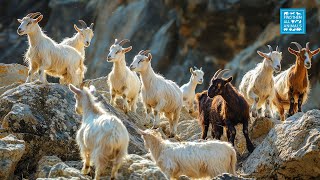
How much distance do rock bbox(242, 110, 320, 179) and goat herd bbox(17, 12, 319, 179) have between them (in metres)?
0.55

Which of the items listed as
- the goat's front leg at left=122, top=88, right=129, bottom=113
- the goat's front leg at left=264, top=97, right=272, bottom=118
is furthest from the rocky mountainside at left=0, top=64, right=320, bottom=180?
the goat's front leg at left=122, top=88, right=129, bottom=113

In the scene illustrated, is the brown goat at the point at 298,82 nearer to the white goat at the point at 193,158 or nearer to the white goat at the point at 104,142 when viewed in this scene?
the white goat at the point at 193,158

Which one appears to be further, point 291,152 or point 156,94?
point 156,94

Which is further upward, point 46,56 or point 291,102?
point 46,56

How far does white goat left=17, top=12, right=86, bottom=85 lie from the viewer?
11.2m

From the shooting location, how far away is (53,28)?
23344mm

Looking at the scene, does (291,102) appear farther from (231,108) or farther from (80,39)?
(80,39)

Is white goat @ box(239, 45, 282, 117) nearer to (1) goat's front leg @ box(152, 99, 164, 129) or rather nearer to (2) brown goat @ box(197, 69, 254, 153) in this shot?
(2) brown goat @ box(197, 69, 254, 153)

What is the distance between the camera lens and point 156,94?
39.4 ft

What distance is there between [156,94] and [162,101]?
0.17 meters

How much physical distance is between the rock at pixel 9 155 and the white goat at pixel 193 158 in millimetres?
1662

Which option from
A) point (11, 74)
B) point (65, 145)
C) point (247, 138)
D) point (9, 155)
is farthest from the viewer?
point (11, 74)

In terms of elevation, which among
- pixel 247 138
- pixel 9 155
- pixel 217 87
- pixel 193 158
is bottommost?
pixel 247 138

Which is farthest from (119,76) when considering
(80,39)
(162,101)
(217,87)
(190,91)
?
(190,91)
